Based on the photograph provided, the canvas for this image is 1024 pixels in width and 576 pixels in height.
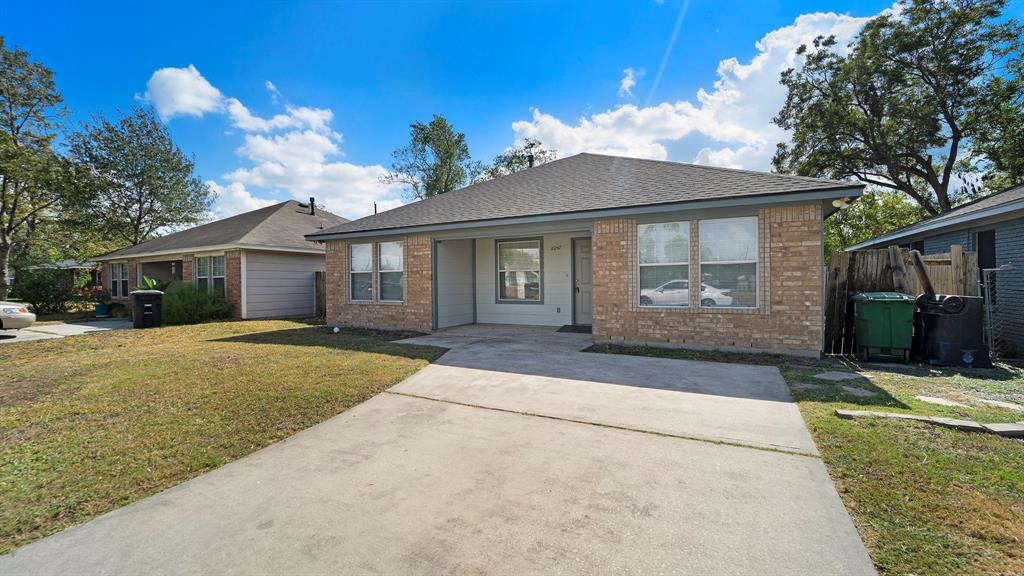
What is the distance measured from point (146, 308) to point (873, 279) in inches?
723

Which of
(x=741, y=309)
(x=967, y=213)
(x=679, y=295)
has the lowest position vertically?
(x=741, y=309)

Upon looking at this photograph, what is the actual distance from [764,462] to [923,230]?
37.1 feet

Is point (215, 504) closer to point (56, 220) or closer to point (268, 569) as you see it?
point (268, 569)

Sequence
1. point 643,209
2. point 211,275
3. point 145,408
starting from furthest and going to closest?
point 211,275
point 643,209
point 145,408

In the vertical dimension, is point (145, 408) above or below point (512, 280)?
below

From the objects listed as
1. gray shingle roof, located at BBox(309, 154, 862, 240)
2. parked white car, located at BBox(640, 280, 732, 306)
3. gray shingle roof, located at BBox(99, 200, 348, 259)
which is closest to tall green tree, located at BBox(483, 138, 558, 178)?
gray shingle roof, located at BBox(99, 200, 348, 259)

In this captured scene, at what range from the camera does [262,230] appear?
15367 millimetres

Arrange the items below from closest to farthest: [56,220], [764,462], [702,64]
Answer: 1. [764,462]
2. [702,64]
3. [56,220]

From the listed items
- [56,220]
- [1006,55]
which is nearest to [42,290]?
[56,220]

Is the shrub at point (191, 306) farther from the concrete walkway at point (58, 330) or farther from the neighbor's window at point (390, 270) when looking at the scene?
the neighbor's window at point (390, 270)

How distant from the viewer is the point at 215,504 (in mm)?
2725

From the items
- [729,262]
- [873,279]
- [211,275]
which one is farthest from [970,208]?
[211,275]

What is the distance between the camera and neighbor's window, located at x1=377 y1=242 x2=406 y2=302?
1119cm

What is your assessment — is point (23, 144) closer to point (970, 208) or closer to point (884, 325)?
point (884, 325)
